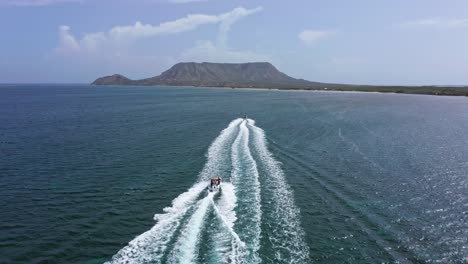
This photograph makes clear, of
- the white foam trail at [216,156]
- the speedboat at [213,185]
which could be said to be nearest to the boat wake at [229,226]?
the white foam trail at [216,156]

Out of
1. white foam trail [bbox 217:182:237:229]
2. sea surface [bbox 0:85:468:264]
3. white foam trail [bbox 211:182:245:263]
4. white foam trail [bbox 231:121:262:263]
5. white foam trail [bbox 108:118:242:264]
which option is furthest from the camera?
white foam trail [bbox 217:182:237:229]

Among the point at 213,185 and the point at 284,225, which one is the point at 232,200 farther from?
the point at 284,225

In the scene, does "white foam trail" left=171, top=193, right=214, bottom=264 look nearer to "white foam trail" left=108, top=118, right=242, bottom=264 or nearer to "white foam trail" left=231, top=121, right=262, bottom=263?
"white foam trail" left=108, top=118, right=242, bottom=264

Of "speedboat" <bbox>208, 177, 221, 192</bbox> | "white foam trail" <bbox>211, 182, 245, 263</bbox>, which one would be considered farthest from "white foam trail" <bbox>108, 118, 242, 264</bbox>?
"white foam trail" <bbox>211, 182, 245, 263</bbox>

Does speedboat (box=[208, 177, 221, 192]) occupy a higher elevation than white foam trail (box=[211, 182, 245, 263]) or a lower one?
higher

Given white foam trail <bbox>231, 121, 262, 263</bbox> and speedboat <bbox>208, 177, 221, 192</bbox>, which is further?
speedboat <bbox>208, 177, 221, 192</bbox>

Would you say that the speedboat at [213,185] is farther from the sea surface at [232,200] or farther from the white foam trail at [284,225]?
the white foam trail at [284,225]

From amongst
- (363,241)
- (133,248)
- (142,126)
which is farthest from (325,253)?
(142,126)
